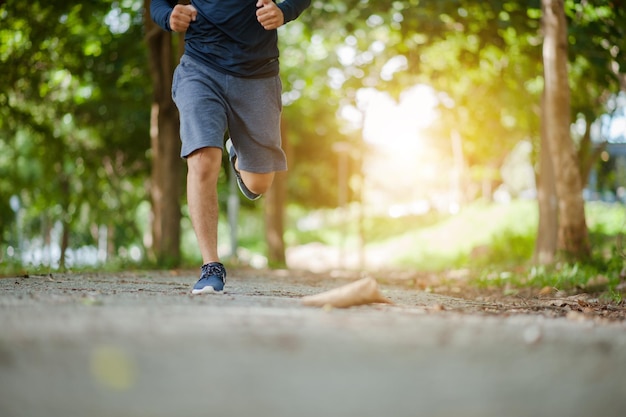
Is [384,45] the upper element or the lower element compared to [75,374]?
upper

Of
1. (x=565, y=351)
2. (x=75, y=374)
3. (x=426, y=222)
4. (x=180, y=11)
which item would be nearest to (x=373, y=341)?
(x=565, y=351)

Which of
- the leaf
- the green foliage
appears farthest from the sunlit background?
the leaf

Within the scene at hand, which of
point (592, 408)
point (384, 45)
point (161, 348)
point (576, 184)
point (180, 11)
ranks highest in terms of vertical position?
point (384, 45)

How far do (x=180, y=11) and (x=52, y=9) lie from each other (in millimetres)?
8710

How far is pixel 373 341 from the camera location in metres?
2.48

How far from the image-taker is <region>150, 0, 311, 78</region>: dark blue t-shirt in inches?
196

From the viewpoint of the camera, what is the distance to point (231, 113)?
16.6 feet

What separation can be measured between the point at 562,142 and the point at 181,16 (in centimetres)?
566

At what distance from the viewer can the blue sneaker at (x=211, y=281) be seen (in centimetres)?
441

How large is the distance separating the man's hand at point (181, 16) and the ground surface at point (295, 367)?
248 centimetres

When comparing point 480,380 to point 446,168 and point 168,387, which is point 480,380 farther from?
point 446,168

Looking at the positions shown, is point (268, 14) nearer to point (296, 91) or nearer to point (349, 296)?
point (349, 296)

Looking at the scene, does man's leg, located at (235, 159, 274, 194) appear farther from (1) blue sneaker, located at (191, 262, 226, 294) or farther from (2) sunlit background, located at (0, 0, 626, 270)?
(2) sunlit background, located at (0, 0, 626, 270)

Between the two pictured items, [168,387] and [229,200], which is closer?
[168,387]
